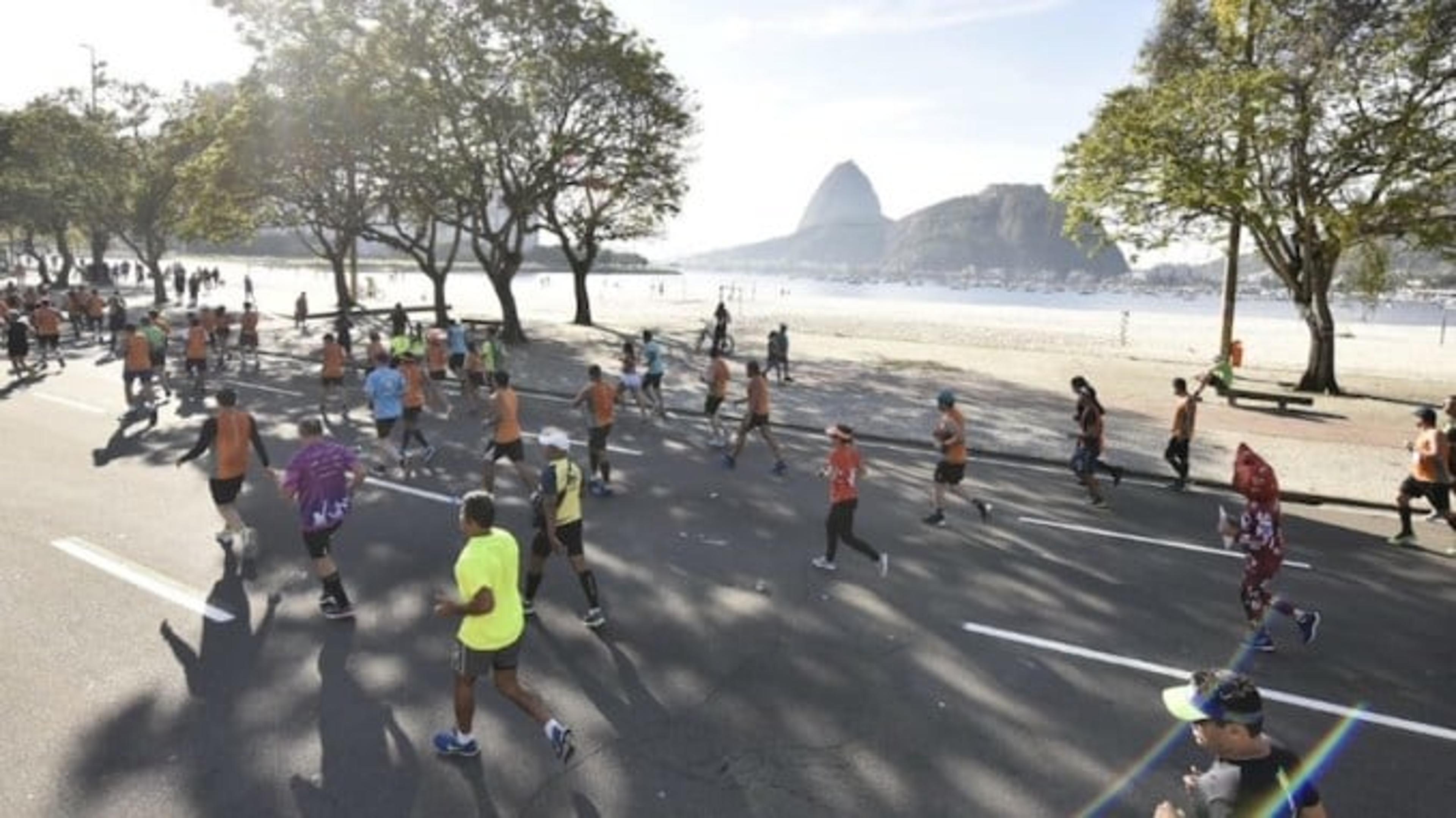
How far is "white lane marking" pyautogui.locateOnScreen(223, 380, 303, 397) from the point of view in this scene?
63.9ft

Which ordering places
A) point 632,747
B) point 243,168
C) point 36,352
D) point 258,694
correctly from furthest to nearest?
1. point 243,168
2. point 36,352
3. point 258,694
4. point 632,747

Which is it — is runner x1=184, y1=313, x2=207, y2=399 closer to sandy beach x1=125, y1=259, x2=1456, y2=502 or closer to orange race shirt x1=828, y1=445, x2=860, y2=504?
sandy beach x1=125, y1=259, x2=1456, y2=502

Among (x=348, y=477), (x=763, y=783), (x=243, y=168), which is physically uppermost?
(x=243, y=168)

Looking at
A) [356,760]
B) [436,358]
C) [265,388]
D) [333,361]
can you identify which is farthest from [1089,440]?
[265,388]

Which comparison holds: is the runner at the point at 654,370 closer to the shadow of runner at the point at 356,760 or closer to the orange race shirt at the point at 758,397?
the orange race shirt at the point at 758,397

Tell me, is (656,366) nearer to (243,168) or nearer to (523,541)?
(523,541)

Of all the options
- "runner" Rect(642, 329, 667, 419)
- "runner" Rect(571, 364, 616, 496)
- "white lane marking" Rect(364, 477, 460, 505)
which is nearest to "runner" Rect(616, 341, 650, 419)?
"runner" Rect(642, 329, 667, 419)

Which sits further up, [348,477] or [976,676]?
[348,477]

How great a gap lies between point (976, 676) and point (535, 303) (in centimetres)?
5532

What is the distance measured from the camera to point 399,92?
84.8 ft

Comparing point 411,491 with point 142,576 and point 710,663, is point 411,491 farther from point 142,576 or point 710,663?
point 710,663

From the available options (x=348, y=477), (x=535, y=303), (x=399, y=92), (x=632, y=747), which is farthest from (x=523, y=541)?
(x=535, y=303)

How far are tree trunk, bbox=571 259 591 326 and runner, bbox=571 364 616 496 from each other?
93.0 feet

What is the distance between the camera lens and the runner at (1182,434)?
12164 mm
